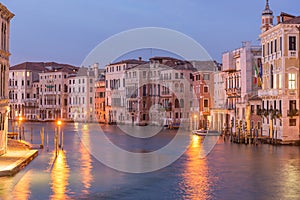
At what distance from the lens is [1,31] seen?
1700 centimetres

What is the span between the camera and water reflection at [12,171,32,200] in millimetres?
11581

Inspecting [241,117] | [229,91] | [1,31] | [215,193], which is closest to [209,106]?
[229,91]

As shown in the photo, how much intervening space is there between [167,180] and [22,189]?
4241 mm

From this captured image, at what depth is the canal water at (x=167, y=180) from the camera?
12352mm

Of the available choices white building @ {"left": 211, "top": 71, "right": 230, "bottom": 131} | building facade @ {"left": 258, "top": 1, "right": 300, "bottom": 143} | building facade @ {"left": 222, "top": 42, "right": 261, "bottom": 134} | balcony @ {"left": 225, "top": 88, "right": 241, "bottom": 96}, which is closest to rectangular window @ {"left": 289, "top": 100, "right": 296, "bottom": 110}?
building facade @ {"left": 258, "top": 1, "right": 300, "bottom": 143}

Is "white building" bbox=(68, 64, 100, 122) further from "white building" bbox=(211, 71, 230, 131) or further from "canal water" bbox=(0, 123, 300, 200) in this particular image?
"canal water" bbox=(0, 123, 300, 200)

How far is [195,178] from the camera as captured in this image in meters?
15.1

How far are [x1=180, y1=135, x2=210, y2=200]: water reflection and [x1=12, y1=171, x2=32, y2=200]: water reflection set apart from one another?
3638 millimetres

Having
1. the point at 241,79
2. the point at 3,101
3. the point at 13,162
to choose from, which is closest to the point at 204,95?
the point at 241,79

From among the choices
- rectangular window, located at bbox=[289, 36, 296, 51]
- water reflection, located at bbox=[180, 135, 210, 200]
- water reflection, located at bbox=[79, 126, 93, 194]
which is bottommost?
water reflection, located at bbox=[180, 135, 210, 200]

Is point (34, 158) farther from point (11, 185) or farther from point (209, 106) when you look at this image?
point (209, 106)

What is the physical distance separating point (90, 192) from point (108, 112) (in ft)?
165

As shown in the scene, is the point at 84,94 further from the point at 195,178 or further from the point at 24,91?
the point at 195,178

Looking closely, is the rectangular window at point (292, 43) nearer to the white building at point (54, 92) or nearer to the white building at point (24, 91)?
the white building at point (54, 92)
